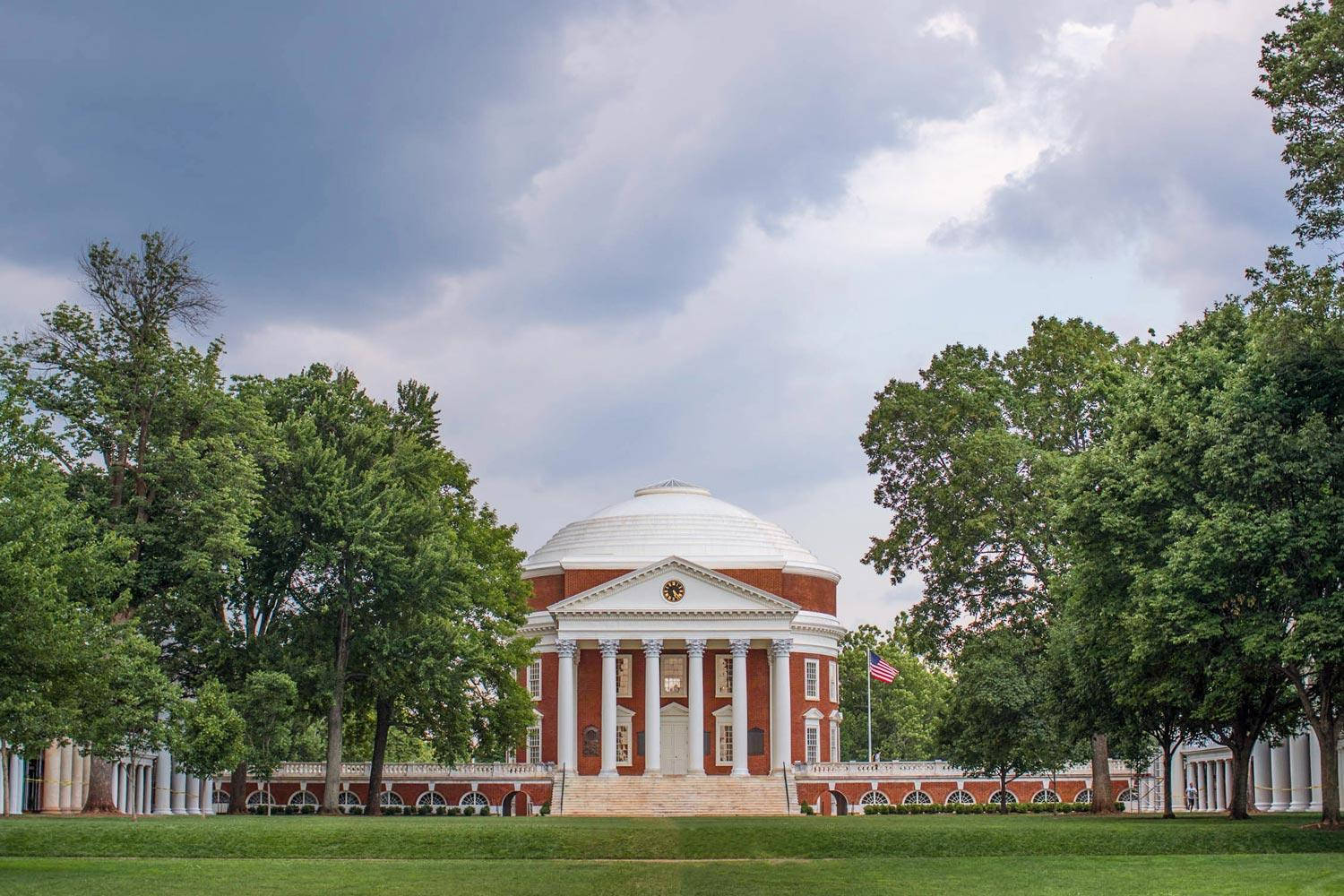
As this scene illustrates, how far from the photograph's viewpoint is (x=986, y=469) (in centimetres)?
5519

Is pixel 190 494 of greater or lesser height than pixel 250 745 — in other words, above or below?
above

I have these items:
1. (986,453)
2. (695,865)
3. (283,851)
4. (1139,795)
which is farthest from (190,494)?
(1139,795)

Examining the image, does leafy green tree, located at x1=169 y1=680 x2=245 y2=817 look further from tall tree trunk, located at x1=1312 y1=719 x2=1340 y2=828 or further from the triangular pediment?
the triangular pediment

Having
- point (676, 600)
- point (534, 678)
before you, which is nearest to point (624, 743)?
point (534, 678)

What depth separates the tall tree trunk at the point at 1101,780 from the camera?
5612 cm

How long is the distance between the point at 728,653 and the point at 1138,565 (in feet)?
165

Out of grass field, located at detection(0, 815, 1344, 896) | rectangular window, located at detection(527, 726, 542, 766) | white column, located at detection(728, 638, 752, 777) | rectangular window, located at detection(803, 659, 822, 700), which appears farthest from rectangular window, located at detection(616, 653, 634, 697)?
grass field, located at detection(0, 815, 1344, 896)

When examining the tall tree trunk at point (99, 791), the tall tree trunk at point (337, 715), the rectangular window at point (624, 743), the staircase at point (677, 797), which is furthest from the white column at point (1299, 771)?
the tall tree trunk at point (99, 791)

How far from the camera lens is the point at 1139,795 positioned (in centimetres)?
7438

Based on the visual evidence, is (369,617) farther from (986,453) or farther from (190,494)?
(986,453)

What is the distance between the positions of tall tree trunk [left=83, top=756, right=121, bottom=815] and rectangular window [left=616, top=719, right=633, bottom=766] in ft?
137

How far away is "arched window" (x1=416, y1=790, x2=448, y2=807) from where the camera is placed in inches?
3019

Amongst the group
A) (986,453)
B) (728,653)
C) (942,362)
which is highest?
(942,362)

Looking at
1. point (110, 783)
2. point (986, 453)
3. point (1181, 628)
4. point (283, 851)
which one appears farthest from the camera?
point (986, 453)
